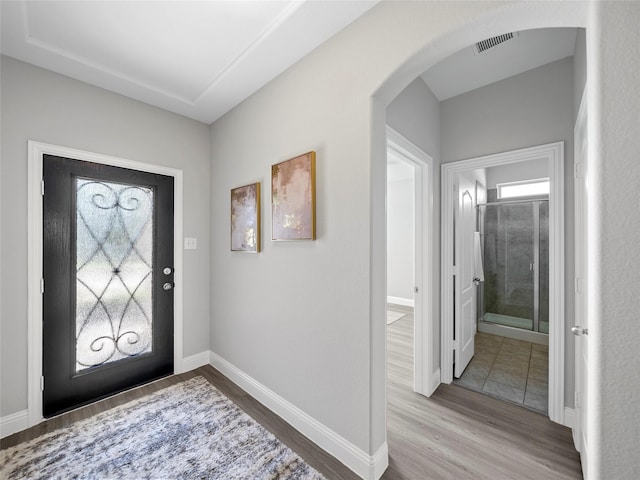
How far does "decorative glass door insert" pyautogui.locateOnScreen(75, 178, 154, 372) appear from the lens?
2.21 meters

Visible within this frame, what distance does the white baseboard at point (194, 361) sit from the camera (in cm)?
278

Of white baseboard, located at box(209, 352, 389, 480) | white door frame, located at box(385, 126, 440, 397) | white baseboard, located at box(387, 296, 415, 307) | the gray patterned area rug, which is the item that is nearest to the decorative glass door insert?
the gray patterned area rug

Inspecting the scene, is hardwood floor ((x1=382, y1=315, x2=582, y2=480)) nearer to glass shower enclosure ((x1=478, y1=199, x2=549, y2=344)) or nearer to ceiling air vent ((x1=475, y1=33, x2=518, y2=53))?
glass shower enclosure ((x1=478, y1=199, x2=549, y2=344))

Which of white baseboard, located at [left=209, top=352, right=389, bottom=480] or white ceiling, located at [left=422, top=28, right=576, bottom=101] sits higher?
white ceiling, located at [left=422, top=28, right=576, bottom=101]

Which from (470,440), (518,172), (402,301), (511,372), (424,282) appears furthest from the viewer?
(402,301)

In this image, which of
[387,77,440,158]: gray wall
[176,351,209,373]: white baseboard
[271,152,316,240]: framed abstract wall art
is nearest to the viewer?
[271,152,316,240]: framed abstract wall art

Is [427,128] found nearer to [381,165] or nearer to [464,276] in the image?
[381,165]

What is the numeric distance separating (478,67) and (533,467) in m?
2.79

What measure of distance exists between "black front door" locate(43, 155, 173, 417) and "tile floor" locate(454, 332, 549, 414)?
118 inches

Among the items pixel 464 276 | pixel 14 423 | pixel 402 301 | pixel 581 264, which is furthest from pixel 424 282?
pixel 402 301

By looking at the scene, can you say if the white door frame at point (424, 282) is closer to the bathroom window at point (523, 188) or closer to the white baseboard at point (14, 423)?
the bathroom window at point (523, 188)

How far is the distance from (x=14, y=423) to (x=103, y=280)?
1.06 metres

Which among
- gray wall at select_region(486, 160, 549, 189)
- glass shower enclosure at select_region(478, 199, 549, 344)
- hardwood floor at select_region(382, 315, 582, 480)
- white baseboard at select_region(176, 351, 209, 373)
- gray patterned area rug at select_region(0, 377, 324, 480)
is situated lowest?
hardwood floor at select_region(382, 315, 582, 480)

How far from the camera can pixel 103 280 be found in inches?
91.0
